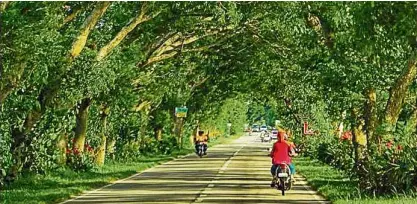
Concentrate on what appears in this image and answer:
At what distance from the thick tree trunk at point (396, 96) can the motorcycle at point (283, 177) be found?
111 inches

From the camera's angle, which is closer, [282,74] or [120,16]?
[120,16]

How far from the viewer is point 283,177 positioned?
24.7 m

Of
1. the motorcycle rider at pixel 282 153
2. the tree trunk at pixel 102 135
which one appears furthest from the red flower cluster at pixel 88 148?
the motorcycle rider at pixel 282 153

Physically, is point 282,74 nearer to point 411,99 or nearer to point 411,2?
point 411,99

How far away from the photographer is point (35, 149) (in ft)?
96.4

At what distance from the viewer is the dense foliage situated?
1984 centimetres

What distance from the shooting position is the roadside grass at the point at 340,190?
803 inches

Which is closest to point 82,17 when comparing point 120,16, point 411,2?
point 120,16

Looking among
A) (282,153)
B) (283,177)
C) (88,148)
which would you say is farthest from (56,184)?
(88,148)

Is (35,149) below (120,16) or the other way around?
below

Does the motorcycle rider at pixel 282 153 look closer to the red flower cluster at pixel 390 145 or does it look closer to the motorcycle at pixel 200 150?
the red flower cluster at pixel 390 145

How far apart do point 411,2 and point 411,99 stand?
16280mm

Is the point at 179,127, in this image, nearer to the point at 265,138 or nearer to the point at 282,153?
the point at 265,138

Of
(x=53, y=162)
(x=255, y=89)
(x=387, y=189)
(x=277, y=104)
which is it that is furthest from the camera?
(x=277, y=104)
